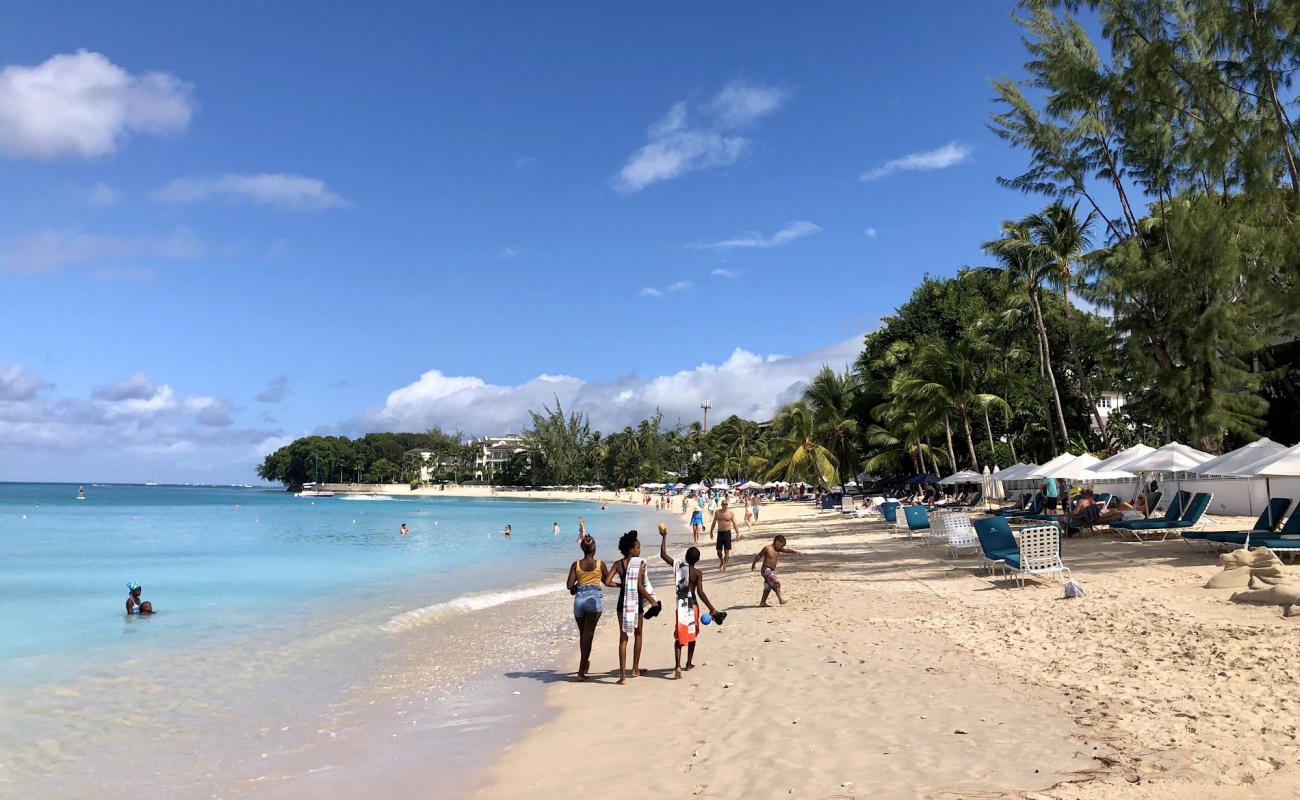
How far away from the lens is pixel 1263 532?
40.8 feet

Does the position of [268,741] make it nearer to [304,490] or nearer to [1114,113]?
[1114,113]

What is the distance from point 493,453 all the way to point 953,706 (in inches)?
6193

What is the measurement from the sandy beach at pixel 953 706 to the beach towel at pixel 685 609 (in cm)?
43

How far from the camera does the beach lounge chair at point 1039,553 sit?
10961 millimetres

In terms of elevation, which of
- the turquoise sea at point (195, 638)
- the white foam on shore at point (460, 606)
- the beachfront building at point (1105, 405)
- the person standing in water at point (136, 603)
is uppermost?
the beachfront building at point (1105, 405)

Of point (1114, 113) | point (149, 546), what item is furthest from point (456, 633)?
point (149, 546)

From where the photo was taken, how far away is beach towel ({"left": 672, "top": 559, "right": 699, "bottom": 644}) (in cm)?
758

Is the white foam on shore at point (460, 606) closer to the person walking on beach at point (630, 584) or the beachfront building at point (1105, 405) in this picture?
the person walking on beach at point (630, 584)

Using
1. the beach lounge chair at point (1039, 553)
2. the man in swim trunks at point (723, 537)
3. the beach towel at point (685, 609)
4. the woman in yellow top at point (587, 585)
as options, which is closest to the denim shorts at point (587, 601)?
the woman in yellow top at point (587, 585)

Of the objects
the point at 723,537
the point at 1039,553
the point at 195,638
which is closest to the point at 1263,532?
the point at 1039,553

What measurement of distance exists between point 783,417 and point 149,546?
35.7 metres

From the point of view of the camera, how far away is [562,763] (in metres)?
5.64

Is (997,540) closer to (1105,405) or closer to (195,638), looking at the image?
(195,638)

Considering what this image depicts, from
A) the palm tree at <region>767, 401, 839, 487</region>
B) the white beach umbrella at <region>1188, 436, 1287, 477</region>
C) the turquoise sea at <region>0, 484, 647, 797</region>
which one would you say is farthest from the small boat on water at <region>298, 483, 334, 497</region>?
the white beach umbrella at <region>1188, 436, 1287, 477</region>
